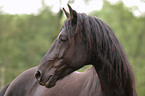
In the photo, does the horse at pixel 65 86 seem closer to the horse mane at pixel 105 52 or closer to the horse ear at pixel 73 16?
the horse mane at pixel 105 52

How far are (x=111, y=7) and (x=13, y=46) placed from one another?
33.2ft

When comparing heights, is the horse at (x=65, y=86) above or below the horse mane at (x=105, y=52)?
below

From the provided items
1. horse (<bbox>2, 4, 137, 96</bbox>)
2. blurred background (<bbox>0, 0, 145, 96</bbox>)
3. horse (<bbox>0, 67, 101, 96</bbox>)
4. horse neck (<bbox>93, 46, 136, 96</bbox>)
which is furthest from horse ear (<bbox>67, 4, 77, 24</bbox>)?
blurred background (<bbox>0, 0, 145, 96</bbox>)

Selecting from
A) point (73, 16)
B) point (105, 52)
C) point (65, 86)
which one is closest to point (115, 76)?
point (105, 52)

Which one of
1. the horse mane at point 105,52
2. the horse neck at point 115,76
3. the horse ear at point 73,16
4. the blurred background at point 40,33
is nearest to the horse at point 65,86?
the horse neck at point 115,76

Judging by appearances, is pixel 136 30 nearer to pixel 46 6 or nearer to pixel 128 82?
pixel 46 6

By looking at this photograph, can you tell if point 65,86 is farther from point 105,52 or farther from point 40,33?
point 40,33

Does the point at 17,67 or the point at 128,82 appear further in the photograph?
the point at 17,67

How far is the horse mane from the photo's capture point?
2482mm

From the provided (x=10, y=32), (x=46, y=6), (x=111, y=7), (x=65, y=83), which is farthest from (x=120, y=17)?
(x=65, y=83)

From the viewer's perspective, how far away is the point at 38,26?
1905 cm

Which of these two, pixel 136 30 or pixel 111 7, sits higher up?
pixel 111 7

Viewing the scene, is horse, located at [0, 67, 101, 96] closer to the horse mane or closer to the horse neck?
the horse neck

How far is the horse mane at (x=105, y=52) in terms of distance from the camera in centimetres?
248
